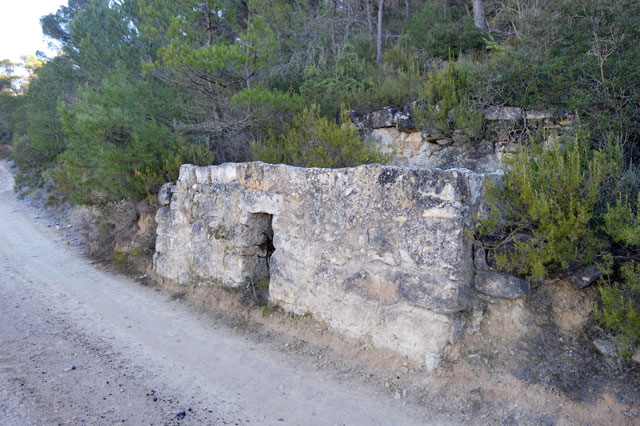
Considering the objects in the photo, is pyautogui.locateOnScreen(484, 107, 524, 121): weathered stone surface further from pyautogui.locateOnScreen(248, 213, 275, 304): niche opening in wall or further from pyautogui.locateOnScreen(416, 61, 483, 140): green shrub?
pyautogui.locateOnScreen(248, 213, 275, 304): niche opening in wall

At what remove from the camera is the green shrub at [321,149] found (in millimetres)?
5992

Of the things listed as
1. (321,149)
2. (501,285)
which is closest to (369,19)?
(321,149)

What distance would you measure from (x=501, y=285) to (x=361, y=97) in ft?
18.5

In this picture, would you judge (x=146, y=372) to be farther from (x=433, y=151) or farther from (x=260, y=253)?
(x=433, y=151)

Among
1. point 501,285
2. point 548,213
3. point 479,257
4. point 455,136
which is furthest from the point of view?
point 455,136

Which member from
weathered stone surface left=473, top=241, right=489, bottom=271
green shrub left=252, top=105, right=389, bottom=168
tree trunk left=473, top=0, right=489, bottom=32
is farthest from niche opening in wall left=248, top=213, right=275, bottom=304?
tree trunk left=473, top=0, right=489, bottom=32

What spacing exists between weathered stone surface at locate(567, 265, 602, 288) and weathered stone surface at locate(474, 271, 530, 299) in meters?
0.39

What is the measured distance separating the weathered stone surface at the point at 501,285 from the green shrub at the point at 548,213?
0.32 ft

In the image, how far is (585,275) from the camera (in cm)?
345

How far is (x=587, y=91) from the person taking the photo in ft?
16.5

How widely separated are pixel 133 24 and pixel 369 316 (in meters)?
11.1

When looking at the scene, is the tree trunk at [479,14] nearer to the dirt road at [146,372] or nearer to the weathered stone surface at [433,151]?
the weathered stone surface at [433,151]

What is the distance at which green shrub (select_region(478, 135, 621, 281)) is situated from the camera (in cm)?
336

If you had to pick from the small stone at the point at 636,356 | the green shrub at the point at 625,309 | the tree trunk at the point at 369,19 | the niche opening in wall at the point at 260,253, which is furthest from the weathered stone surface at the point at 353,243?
the tree trunk at the point at 369,19
